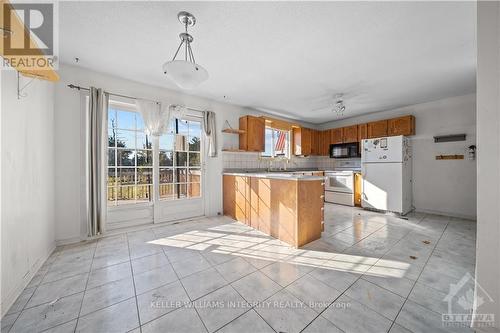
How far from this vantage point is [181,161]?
11.8 feet

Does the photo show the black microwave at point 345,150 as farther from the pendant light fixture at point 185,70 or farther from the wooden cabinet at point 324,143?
the pendant light fixture at point 185,70

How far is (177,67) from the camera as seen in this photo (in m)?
1.49

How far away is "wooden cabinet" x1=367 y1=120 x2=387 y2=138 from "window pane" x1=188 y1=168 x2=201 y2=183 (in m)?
4.34

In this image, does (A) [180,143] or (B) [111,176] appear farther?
(A) [180,143]

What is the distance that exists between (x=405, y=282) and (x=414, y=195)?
11.8 ft

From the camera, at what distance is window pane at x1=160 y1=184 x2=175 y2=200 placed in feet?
11.0

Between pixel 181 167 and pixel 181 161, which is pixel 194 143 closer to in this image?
pixel 181 161

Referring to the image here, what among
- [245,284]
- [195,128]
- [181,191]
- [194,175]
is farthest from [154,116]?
[245,284]

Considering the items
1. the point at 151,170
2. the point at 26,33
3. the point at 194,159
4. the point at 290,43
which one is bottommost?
the point at 151,170

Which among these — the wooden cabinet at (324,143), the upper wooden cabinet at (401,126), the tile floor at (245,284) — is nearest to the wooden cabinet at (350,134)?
the wooden cabinet at (324,143)

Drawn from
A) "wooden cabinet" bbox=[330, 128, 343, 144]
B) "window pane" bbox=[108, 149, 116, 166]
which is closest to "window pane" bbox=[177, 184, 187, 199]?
"window pane" bbox=[108, 149, 116, 166]

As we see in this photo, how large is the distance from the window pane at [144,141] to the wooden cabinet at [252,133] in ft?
6.00

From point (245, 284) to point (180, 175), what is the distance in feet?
8.18

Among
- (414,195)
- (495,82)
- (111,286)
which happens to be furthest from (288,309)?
(414,195)
